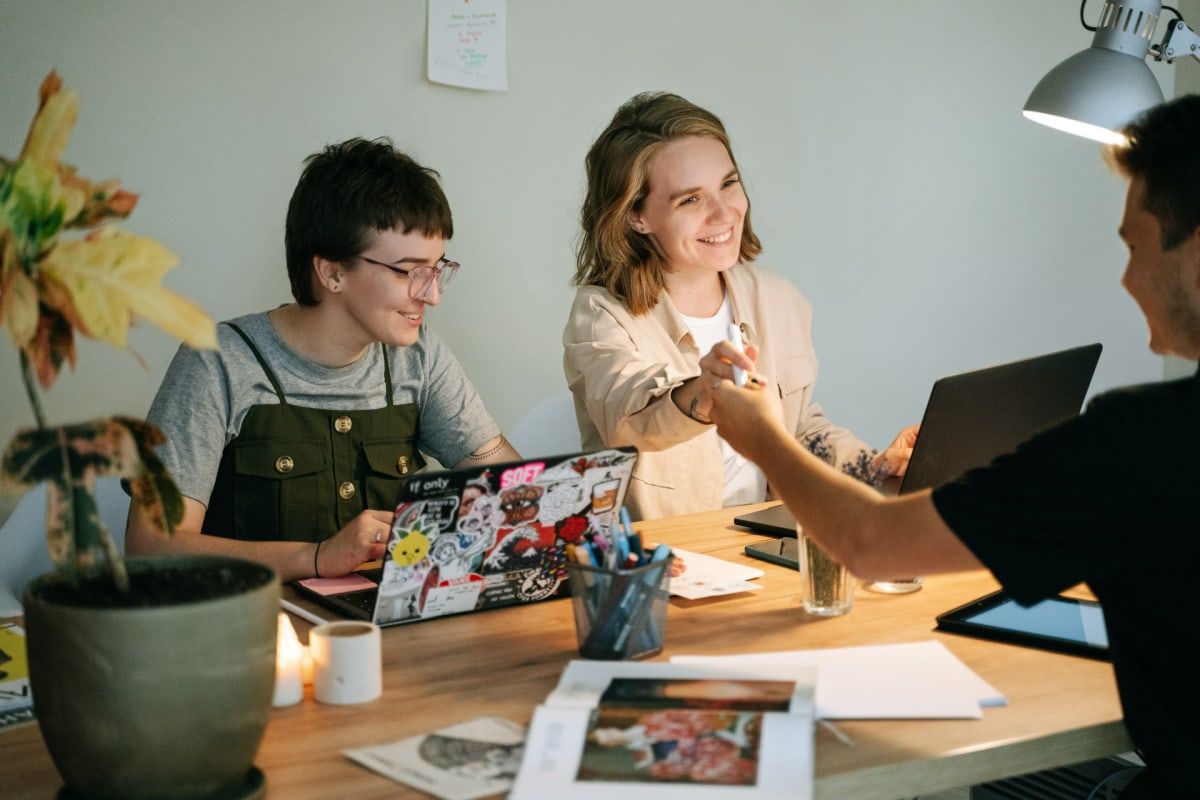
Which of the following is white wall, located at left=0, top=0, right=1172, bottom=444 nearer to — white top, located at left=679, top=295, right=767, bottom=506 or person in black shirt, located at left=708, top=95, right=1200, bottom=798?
white top, located at left=679, top=295, right=767, bottom=506

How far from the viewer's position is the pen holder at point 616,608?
1311mm

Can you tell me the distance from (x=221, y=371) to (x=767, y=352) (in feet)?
3.50

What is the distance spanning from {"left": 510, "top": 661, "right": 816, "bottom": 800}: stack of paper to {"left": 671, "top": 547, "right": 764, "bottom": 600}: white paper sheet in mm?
320

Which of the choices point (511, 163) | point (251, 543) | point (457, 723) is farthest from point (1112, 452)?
point (511, 163)

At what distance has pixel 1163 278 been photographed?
126cm

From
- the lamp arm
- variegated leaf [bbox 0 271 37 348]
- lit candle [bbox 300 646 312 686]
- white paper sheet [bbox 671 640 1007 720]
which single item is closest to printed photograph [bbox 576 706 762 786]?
white paper sheet [bbox 671 640 1007 720]

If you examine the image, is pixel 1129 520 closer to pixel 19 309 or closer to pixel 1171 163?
pixel 1171 163

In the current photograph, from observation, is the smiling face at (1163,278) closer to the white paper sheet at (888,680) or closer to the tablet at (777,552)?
the white paper sheet at (888,680)

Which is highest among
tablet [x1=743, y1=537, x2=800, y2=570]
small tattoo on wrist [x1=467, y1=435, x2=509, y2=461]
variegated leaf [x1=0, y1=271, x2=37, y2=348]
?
variegated leaf [x1=0, y1=271, x2=37, y2=348]

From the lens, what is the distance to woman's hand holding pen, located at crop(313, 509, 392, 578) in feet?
5.32

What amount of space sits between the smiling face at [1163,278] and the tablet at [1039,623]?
315 mm

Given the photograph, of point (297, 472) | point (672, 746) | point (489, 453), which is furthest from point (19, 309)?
point (489, 453)

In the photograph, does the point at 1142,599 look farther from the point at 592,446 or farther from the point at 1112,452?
the point at 592,446

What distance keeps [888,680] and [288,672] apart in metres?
0.60
